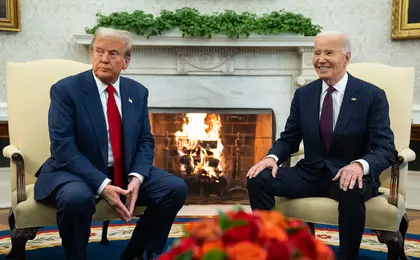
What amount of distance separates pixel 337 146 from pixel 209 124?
7.81ft

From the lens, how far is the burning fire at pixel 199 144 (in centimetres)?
511

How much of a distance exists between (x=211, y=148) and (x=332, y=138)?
93.7 inches

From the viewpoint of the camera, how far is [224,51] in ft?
15.8

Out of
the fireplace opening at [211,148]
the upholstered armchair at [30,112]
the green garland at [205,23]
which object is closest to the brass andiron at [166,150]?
the fireplace opening at [211,148]

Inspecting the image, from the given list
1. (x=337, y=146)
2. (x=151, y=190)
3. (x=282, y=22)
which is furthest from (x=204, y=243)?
(x=282, y=22)

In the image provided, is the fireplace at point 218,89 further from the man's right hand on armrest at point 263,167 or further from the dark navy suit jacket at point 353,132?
the man's right hand on armrest at point 263,167

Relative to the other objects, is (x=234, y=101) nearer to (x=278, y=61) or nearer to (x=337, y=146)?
(x=278, y=61)

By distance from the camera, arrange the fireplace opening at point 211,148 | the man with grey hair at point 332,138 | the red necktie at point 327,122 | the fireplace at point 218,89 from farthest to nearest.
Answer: the fireplace opening at point 211,148 < the fireplace at point 218,89 < the red necktie at point 327,122 < the man with grey hair at point 332,138

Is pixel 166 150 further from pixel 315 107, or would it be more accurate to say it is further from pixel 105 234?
pixel 315 107

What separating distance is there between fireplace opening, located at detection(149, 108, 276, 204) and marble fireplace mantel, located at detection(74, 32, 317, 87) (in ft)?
1.52

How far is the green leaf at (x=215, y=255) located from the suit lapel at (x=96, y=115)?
1697mm

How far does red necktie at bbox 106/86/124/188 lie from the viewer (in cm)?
275

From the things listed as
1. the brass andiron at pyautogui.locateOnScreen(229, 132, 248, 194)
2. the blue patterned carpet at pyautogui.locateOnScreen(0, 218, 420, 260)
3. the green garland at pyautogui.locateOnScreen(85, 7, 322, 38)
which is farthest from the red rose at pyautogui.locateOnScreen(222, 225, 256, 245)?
the brass andiron at pyautogui.locateOnScreen(229, 132, 248, 194)

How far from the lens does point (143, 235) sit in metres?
2.72
